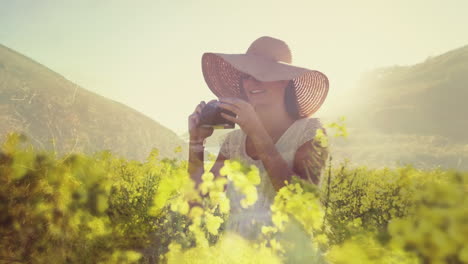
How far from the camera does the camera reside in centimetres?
198

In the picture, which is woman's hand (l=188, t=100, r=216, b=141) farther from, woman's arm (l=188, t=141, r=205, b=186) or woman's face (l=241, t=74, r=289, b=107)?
woman's face (l=241, t=74, r=289, b=107)

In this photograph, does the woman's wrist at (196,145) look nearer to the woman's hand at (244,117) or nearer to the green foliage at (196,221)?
the green foliage at (196,221)

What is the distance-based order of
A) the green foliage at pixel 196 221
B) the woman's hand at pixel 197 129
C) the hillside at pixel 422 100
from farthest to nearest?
the hillside at pixel 422 100, the woman's hand at pixel 197 129, the green foliage at pixel 196 221

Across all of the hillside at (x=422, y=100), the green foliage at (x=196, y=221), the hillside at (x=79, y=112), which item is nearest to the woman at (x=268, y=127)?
the green foliage at (x=196, y=221)

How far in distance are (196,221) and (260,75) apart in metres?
1.10

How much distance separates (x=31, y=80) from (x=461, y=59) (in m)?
71.1

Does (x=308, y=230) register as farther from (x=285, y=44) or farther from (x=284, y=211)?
(x=285, y=44)

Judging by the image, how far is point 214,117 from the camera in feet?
6.61

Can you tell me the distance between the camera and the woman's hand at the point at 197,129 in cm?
217

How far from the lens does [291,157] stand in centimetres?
221

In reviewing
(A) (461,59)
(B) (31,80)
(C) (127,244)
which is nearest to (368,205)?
(C) (127,244)

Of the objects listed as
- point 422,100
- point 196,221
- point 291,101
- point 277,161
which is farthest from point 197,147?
point 422,100

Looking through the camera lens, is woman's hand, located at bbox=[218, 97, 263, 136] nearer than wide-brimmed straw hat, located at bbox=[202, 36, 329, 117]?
Yes

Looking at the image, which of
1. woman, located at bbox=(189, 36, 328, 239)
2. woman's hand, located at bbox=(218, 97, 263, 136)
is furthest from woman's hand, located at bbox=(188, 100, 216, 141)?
woman's hand, located at bbox=(218, 97, 263, 136)
